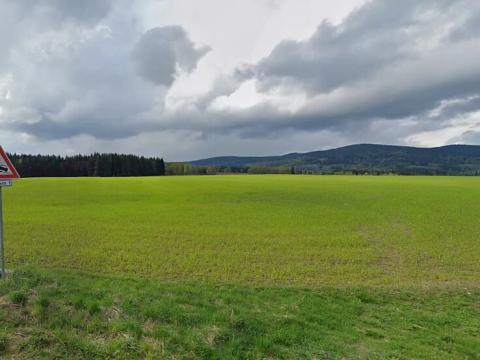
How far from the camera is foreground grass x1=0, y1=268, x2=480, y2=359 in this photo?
4.94m

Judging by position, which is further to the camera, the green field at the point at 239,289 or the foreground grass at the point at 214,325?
the green field at the point at 239,289

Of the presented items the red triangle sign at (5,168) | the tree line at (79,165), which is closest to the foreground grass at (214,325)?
the red triangle sign at (5,168)

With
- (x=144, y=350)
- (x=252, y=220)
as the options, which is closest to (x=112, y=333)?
(x=144, y=350)

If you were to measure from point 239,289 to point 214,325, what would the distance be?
12.5 ft

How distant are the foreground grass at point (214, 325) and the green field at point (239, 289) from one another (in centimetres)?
3

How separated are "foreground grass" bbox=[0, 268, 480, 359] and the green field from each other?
0.10 feet

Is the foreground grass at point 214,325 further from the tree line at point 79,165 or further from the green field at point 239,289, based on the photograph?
the tree line at point 79,165

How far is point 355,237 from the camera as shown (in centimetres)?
1938

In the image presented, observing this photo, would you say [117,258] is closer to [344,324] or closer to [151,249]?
[151,249]

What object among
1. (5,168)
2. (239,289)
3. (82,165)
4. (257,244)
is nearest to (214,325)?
(239,289)

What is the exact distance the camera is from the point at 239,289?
376 inches

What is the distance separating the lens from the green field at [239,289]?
5309mm

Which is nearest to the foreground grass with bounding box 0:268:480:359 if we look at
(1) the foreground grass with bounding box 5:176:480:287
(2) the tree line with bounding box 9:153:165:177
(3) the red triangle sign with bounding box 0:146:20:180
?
(3) the red triangle sign with bounding box 0:146:20:180

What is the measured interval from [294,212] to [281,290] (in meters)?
19.9
